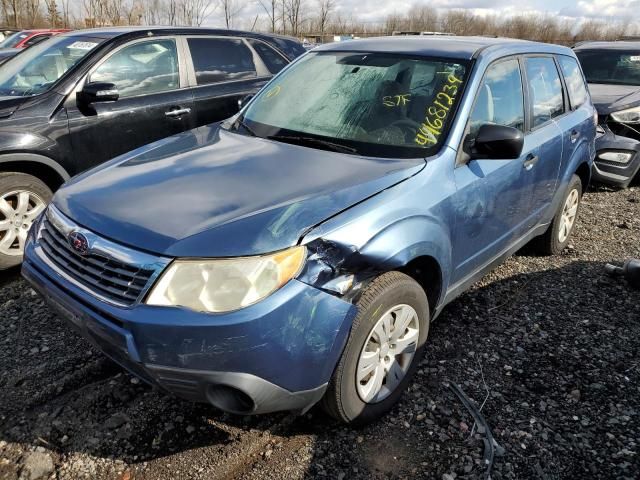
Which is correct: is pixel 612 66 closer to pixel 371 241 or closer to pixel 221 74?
pixel 221 74

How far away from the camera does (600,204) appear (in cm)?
621

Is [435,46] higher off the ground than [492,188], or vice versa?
[435,46]

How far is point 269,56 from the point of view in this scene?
5715 mm

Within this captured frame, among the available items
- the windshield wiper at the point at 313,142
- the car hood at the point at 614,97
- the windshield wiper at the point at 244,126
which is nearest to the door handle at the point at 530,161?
the windshield wiper at the point at 313,142

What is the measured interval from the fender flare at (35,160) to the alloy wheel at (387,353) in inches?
116

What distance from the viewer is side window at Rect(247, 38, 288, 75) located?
564 cm

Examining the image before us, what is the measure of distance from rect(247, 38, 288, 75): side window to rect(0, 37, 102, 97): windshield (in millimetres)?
1697

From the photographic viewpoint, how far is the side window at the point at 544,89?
3.57m

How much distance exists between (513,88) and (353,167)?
4.82 ft

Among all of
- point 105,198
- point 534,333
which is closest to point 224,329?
point 105,198

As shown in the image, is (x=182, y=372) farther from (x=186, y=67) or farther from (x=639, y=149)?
(x=639, y=149)

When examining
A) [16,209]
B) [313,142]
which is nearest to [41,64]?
[16,209]

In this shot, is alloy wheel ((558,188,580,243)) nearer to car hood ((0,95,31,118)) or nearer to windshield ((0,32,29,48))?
car hood ((0,95,31,118))

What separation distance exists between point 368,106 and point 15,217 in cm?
274
